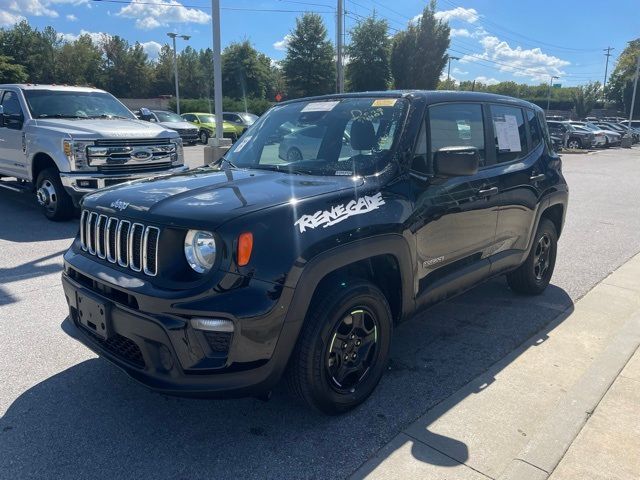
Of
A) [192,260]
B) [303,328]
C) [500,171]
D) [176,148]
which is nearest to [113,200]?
[192,260]

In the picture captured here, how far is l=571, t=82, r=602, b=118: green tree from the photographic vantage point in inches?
2985

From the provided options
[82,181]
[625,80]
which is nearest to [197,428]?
[82,181]

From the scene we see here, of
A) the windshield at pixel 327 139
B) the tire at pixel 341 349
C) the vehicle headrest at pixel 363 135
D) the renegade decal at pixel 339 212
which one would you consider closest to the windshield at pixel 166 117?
the windshield at pixel 327 139

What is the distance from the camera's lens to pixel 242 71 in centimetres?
5197

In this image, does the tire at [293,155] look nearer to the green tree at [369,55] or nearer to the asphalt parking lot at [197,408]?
the asphalt parking lot at [197,408]

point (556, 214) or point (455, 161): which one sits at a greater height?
point (455, 161)

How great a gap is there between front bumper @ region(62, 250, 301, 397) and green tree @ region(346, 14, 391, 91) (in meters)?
45.0

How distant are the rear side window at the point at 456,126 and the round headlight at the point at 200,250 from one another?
1641mm

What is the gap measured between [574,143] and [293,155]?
1267 inches

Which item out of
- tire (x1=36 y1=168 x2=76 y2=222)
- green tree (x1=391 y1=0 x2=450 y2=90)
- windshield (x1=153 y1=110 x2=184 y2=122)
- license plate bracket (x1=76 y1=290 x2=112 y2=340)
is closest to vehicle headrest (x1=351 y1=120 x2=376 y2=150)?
license plate bracket (x1=76 y1=290 x2=112 y2=340)

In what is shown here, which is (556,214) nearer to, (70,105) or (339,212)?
(339,212)

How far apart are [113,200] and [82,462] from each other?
135 centimetres

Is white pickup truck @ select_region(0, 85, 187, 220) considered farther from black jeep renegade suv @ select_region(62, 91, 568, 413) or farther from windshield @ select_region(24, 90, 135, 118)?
black jeep renegade suv @ select_region(62, 91, 568, 413)

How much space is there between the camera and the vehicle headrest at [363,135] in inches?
133
